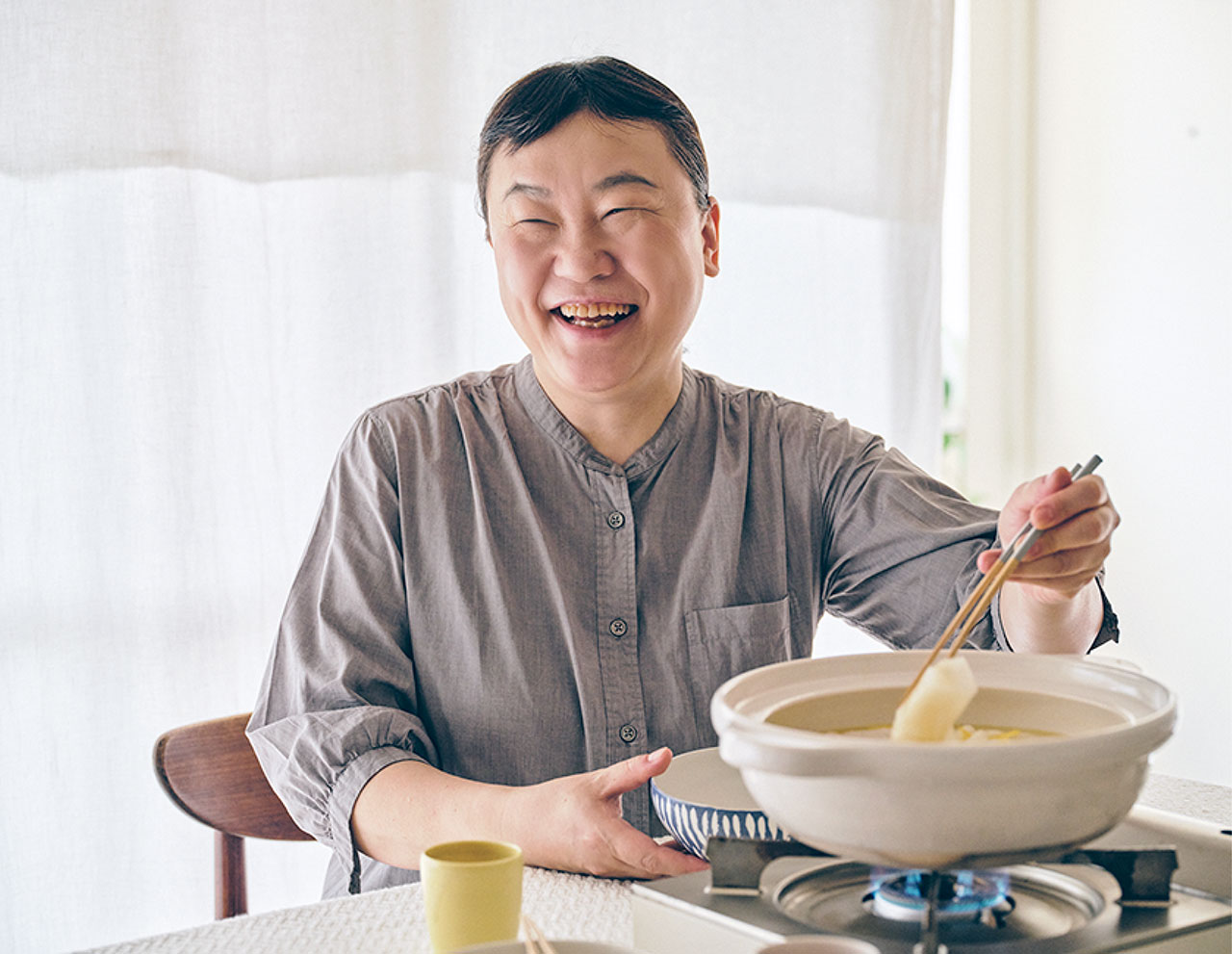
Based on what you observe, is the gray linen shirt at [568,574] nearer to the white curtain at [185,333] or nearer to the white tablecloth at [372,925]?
the white tablecloth at [372,925]

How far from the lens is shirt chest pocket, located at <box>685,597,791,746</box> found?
1485 millimetres

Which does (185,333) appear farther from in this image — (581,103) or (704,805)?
(704,805)

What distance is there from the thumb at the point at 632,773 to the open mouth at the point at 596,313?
0.61 m

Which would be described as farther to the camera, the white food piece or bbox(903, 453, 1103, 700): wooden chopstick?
bbox(903, 453, 1103, 700): wooden chopstick

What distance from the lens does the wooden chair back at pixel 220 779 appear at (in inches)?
57.8

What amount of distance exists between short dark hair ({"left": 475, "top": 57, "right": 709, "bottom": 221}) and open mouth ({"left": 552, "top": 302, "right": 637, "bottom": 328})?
0.20 meters

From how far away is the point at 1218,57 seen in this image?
2775 millimetres

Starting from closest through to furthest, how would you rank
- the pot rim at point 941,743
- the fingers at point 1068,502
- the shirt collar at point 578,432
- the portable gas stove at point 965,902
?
the pot rim at point 941,743
the portable gas stove at point 965,902
the fingers at point 1068,502
the shirt collar at point 578,432

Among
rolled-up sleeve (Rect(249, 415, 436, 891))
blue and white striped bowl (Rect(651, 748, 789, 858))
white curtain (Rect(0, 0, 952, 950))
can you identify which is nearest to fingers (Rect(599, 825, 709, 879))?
blue and white striped bowl (Rect(651, 748, 789, 858))

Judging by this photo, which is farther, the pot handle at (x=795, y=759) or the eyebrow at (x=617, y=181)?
the eyebrow at (x=617, y=181)

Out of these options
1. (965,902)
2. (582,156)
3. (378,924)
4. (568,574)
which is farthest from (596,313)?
(965,902)

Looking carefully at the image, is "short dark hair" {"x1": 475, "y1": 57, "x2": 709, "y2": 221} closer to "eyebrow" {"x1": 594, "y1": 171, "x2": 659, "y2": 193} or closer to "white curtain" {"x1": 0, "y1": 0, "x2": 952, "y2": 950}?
"eyebrow" {"x1": 594, "y1": 171, "x2": 659, "y2": 193}

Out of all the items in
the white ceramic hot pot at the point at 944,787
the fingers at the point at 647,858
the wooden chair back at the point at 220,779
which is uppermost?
the white ceramic hot pot at the point at 944,787

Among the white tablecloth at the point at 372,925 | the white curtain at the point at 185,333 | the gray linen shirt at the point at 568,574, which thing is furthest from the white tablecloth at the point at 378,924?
the white curtain at the point at 185,333
